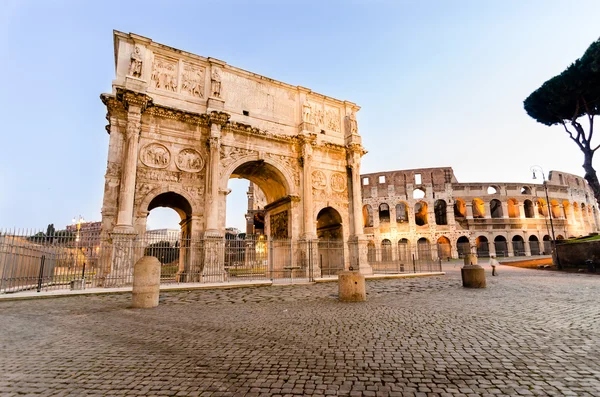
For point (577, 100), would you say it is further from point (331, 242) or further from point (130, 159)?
point (130, 159)

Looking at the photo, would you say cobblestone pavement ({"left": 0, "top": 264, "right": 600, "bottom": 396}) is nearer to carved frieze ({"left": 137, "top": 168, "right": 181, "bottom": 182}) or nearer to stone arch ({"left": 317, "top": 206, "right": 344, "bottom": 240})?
carved frieze ({"left": 137, "top": 168, "right": 181, "bottom": 182})

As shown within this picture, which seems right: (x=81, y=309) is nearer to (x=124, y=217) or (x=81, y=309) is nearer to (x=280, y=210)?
(x=124, y=217)

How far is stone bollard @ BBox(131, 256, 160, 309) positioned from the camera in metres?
7.26

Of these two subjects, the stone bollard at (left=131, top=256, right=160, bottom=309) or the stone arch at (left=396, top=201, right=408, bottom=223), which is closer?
the stone bollard at (left=131, top=256, right=160, bottom=309)

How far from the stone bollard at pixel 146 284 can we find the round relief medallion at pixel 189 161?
7918 mm

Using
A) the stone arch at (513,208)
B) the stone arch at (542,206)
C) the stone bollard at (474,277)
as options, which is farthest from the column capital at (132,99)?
the stone arch at (542,206)

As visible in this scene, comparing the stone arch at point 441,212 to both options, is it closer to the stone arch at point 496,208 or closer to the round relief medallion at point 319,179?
the stone arch at point 496,208

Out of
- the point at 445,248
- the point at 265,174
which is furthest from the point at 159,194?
the point at 445,248

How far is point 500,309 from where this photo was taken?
6.00 metres

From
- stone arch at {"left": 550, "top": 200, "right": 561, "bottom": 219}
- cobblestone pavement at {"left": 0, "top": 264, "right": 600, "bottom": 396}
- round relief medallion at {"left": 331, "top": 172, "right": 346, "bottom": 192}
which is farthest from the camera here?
stone arch at {"left": 550, "top": 200, "right": 561, "bottom": 219}

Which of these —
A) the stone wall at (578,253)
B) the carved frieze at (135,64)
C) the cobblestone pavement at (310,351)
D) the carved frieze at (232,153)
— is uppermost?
the carved frieze at (135,64)

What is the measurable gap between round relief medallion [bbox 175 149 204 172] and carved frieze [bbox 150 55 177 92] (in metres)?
3.36

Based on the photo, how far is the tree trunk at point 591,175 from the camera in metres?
20.2

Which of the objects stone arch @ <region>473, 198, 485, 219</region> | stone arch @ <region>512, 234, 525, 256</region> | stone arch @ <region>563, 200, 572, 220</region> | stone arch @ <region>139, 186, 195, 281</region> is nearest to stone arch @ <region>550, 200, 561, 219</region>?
stone arch @ <region>563, 200, 572, 220</region>
